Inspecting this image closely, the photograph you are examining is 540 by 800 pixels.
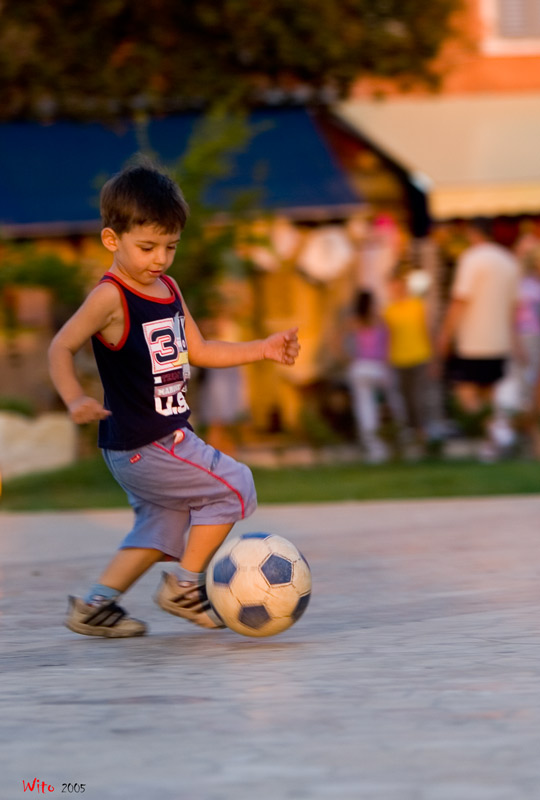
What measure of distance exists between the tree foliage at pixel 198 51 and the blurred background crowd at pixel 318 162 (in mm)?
24

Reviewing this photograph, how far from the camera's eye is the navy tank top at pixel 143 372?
477cm

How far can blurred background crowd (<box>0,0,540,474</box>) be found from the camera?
535 inches

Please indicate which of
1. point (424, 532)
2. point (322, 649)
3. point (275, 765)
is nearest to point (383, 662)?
point (322, 649)

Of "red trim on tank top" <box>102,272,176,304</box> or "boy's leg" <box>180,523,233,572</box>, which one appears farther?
"boy's leg" <box>180,523,233,572</box>

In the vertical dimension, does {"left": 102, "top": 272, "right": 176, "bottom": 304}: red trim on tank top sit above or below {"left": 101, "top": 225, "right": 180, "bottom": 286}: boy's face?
below

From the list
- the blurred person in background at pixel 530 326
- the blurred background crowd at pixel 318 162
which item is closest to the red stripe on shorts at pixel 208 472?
the blurred background crowd at pixel 318 162

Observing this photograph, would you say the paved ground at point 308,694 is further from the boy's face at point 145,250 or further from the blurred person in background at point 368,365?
the blurred person in background at point 368,365

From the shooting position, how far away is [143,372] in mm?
4773

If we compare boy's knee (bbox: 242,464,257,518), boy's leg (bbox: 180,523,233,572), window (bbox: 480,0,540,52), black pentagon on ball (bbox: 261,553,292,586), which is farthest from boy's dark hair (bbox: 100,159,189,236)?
window (bbox: 480,0,540,52)

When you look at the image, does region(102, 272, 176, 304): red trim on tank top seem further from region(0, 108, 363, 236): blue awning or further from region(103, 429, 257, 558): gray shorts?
region(0, 108, 363, 236): blue awning

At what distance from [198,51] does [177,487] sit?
1252cm

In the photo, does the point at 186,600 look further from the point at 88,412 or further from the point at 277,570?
the point at 88,412

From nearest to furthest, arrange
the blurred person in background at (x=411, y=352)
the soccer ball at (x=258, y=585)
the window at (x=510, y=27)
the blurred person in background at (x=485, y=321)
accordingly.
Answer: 1. the soccer ball at (x=258, y=585)
2. the blurred person in background at (x=485, y=321)
3. the blurred person in background at (x=411, y=352)
4. the window at (x=510, y=27)

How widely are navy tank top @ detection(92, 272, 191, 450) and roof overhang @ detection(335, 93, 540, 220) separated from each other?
10.9 m
